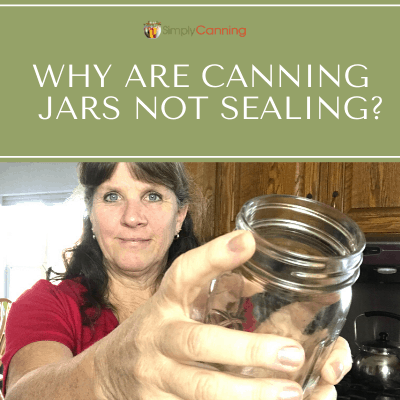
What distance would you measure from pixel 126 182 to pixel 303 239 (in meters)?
0.78

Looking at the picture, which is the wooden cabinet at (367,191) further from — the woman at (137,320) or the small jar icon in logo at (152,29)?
the small jar icon in logo at (152,29)

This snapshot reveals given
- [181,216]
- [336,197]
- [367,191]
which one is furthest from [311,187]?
[181,216]

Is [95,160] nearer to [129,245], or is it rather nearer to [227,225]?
[129,245]

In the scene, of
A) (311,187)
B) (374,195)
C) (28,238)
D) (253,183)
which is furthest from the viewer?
(28,238)

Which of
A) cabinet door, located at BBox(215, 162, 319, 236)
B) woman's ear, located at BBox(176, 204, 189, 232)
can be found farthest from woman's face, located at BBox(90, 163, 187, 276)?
cabinet door, located at BBox(215, 162, 319, 236)

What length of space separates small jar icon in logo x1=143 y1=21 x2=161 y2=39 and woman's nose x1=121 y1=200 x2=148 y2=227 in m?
0.45

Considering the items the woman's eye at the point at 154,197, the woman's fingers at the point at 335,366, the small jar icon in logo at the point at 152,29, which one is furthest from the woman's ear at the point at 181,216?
the woman's fingers at the point at 335,366

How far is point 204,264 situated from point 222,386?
0.08 metres

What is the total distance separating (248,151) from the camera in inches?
57.3

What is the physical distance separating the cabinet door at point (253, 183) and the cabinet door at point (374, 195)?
0.13m

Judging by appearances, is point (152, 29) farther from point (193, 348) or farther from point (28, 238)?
point (28, 238)

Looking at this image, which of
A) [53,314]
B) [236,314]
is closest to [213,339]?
[236,314]

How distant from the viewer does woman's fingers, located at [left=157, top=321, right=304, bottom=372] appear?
315 mm

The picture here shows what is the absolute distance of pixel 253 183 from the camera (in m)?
1.98
